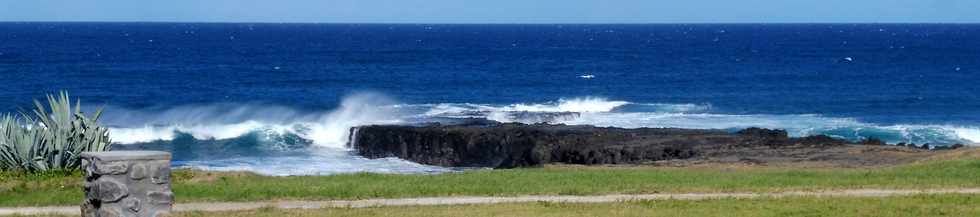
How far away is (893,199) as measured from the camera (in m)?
21.0

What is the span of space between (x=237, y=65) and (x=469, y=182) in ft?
261

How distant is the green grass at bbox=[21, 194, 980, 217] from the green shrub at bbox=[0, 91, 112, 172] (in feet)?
20.3

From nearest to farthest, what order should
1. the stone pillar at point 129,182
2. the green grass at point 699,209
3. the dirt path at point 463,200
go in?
the stone pillar at point 129,182 → the green grass at point 699,209 → the dirt path at point 463,200

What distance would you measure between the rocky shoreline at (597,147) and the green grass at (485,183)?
8.32 m

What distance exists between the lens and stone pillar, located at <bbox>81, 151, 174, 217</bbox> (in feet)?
53.5

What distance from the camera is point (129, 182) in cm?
1638

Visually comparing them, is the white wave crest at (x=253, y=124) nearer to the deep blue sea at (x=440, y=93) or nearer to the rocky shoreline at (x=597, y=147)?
the deep blue sea at (x=440, y=93)

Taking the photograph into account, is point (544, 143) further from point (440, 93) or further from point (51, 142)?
point (440, 93)

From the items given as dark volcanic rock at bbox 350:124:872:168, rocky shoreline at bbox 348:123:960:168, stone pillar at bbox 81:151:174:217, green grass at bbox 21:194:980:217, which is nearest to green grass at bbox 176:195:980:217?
green grass at bbox 21:194:980:217

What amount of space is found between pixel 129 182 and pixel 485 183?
316 inches

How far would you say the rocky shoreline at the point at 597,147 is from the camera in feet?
118

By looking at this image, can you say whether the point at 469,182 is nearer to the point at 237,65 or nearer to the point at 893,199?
the point at 893,199

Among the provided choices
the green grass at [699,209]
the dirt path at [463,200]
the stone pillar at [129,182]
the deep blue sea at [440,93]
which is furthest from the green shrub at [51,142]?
the deep blue sea at [440,93]

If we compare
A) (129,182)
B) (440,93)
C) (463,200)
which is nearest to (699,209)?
(463,200)
